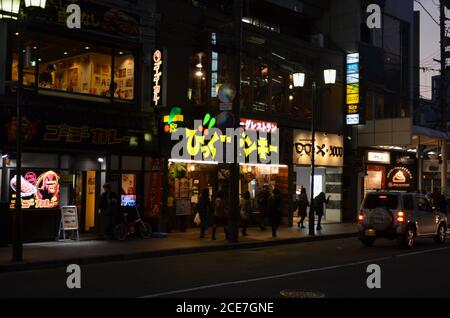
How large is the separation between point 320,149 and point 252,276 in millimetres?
16437

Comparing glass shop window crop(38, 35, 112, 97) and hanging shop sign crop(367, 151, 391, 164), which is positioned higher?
glass shop window crop(38, 35, 112, 97)

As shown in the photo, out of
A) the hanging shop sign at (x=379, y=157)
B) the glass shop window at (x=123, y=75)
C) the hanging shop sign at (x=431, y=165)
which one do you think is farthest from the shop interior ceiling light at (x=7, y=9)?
the hanging shop sign at (x=431, y=165)

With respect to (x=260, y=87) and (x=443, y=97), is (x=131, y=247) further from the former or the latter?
(x=443, y=97)

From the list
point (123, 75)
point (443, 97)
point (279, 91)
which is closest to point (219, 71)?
point (279, 91)

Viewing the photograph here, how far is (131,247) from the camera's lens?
17250 mm

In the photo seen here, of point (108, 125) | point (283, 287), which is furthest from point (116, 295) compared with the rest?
point (108, 125)

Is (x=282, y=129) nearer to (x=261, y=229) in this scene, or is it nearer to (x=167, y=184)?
(x=261, y=229)

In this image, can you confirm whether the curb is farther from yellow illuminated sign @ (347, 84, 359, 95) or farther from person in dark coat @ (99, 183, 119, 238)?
yellow illuminated sign @ (347, 84, 359, 95)

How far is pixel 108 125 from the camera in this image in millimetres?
19438

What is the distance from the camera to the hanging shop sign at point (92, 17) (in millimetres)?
18047

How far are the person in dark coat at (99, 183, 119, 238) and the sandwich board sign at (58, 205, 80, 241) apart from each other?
932 mm

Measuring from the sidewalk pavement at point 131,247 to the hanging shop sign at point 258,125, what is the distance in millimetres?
4315

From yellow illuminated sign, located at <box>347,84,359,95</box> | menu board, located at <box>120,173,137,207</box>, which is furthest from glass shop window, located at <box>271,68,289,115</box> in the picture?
menu board, located at <box>120,173,137,207</box>

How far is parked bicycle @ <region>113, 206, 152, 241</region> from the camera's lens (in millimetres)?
19109
